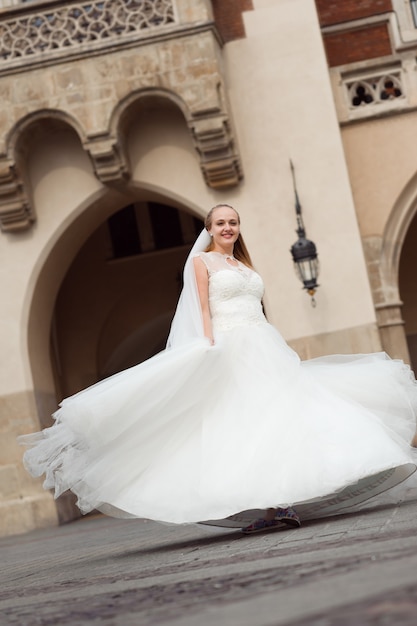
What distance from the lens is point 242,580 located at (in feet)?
13.4

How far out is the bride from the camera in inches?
248

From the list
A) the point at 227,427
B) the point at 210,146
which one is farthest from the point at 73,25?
the point at 227,427

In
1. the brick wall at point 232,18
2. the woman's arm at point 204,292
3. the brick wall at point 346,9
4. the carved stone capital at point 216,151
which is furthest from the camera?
the brick wall at point 346,9

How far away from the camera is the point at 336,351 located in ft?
46.2

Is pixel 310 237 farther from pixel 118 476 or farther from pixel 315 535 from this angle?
pixel 315 535

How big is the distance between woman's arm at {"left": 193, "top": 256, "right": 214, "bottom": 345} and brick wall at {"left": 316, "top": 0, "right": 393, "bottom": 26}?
30.8ft

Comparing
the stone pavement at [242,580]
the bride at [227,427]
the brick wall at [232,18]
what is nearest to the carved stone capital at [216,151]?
the brick wall at [232,18]

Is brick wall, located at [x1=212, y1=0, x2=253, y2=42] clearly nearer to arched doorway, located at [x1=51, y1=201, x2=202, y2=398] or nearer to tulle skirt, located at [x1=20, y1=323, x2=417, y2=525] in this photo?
arched doorway, located at [x1=51, y1=201, x2=202, y2=398]

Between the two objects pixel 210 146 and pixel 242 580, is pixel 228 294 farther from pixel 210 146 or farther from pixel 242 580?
pixel 210 146

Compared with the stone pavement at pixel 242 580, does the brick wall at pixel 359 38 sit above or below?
above

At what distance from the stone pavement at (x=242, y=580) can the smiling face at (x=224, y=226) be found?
1.79m

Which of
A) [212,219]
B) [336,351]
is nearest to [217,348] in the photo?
[212,219]

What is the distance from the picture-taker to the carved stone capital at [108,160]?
45.7 ft

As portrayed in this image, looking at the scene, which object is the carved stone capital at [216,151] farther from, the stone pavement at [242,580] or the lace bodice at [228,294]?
the stone pavement at [242,580]
